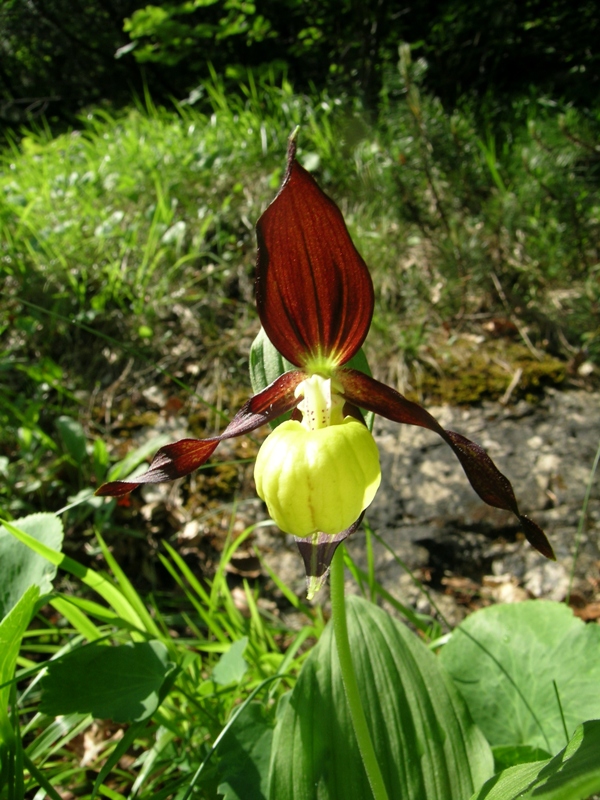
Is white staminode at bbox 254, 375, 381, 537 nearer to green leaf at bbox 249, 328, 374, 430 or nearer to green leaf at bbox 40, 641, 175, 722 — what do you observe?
green leaf at bbox 249, 328, 374, 430

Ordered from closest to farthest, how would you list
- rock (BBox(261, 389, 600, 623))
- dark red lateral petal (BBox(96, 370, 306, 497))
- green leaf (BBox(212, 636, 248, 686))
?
dark red lateral petal (BBox(96, 370, 306, 497)), green leaf (BBox(212, 636, 248, 686)), rock (BBox(261, 389, 600, 623))

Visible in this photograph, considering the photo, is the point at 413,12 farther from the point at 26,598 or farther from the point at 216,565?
the point at 26,598

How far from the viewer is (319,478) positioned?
0.68 meters

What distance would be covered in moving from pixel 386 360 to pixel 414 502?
2.14 feet

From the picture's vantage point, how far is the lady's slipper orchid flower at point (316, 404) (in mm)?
690

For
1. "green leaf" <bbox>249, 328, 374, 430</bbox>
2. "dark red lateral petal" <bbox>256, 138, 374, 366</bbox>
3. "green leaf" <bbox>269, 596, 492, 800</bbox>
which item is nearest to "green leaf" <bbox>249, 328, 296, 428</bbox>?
"green leaf" <bbox>249, 328, 374, 430</bbox>

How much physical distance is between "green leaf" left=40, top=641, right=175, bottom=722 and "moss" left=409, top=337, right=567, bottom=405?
143 centimetres

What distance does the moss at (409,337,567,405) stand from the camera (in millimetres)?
2062

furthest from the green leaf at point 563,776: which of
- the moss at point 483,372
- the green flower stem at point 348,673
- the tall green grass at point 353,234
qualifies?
the tall green grass at point 353,234

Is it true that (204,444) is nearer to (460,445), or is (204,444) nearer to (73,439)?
(460,445)

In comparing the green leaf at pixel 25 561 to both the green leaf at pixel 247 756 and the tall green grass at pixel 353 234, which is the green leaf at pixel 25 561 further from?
the tall green grass at pixel 353 234

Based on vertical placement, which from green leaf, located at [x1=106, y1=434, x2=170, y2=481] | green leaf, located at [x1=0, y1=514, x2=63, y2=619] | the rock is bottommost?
the rock

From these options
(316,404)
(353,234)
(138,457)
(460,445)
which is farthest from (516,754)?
(353,234)

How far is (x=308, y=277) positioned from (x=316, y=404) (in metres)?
0.20
